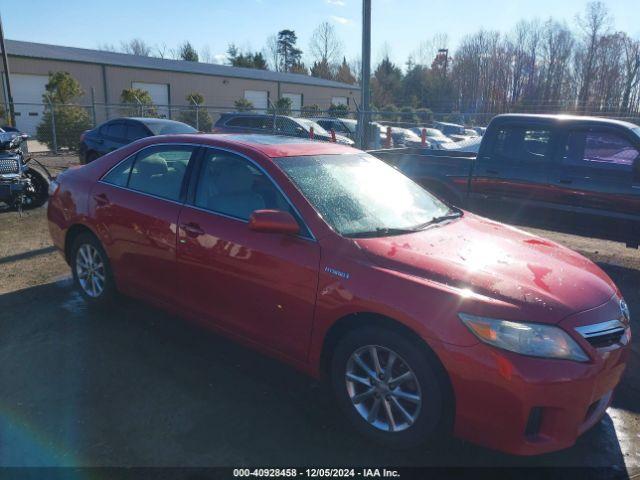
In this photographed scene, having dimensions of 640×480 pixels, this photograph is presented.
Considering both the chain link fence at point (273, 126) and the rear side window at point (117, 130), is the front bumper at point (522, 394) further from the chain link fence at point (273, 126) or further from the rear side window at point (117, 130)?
the chain link fence at point (273, 126)

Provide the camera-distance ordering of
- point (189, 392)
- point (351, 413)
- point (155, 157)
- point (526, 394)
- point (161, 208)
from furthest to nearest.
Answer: point (155, 157) < point (161, 208) < point (189, 392) < point (351, 413) < point (526, 394)

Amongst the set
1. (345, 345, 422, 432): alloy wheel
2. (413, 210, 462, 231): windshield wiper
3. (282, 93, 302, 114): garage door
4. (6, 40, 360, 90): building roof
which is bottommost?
(345, 345, 422, 432): alloy wheel

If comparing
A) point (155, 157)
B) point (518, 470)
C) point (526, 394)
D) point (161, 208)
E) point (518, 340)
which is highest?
point (155, 157)

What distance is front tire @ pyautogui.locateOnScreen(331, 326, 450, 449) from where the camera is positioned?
2617 mm

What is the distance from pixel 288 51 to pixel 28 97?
2429 inches

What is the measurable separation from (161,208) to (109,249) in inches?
32.0

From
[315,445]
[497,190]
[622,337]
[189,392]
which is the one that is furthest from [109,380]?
[497,190]

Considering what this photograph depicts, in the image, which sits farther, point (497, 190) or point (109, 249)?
point (497, 190)

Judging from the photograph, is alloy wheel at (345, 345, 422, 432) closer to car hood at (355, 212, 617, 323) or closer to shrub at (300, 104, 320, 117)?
car hood at (355, 212, 617, 323)

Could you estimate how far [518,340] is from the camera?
2.46 m

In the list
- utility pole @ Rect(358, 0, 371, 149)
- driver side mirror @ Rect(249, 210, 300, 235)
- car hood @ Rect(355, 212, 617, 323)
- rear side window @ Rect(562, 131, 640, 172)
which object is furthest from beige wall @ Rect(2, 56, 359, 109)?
car hood @ Rect(355, 212, 617, 323)

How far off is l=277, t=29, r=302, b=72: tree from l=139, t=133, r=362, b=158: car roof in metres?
82.4

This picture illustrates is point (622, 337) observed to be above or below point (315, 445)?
above

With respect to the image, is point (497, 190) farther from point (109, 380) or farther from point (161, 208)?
point (109, 380)
